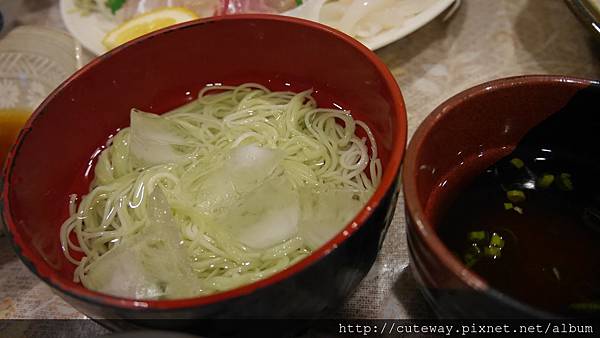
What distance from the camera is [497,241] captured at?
40.5 inches

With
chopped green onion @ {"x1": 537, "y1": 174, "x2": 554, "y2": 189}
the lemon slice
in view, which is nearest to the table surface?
chopped green onion @ {"x1": 537, "y1": 174, "x2": 554, "y2": 189}

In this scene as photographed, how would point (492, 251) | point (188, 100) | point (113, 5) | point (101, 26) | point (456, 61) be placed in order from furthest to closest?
point (113, 5), point (101, 26), point (456, 61), point (188, 100), point (492, 251)

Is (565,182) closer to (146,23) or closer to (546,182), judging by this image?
(546,182)

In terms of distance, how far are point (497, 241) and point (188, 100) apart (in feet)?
2.78

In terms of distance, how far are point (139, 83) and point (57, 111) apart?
228 millimetres

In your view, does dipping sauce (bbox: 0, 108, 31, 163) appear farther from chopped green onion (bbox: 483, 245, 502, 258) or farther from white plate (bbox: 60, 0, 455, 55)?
chopped green onion (bbox: 483, 245, 502, 258)

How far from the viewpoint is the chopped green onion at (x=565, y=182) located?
1.11 metres

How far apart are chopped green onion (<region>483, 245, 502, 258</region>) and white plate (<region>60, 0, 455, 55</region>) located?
0.80 meters

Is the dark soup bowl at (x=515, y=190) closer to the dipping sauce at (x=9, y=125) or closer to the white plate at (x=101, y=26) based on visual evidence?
the white plate at (x=101, y=26)

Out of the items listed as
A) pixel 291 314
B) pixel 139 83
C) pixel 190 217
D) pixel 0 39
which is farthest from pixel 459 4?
pixel 0 39

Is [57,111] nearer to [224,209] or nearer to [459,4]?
[224,209]

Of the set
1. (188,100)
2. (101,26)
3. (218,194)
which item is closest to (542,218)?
(218,194)

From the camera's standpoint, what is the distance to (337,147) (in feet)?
4.05

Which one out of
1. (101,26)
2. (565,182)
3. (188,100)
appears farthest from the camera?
(101,26)
